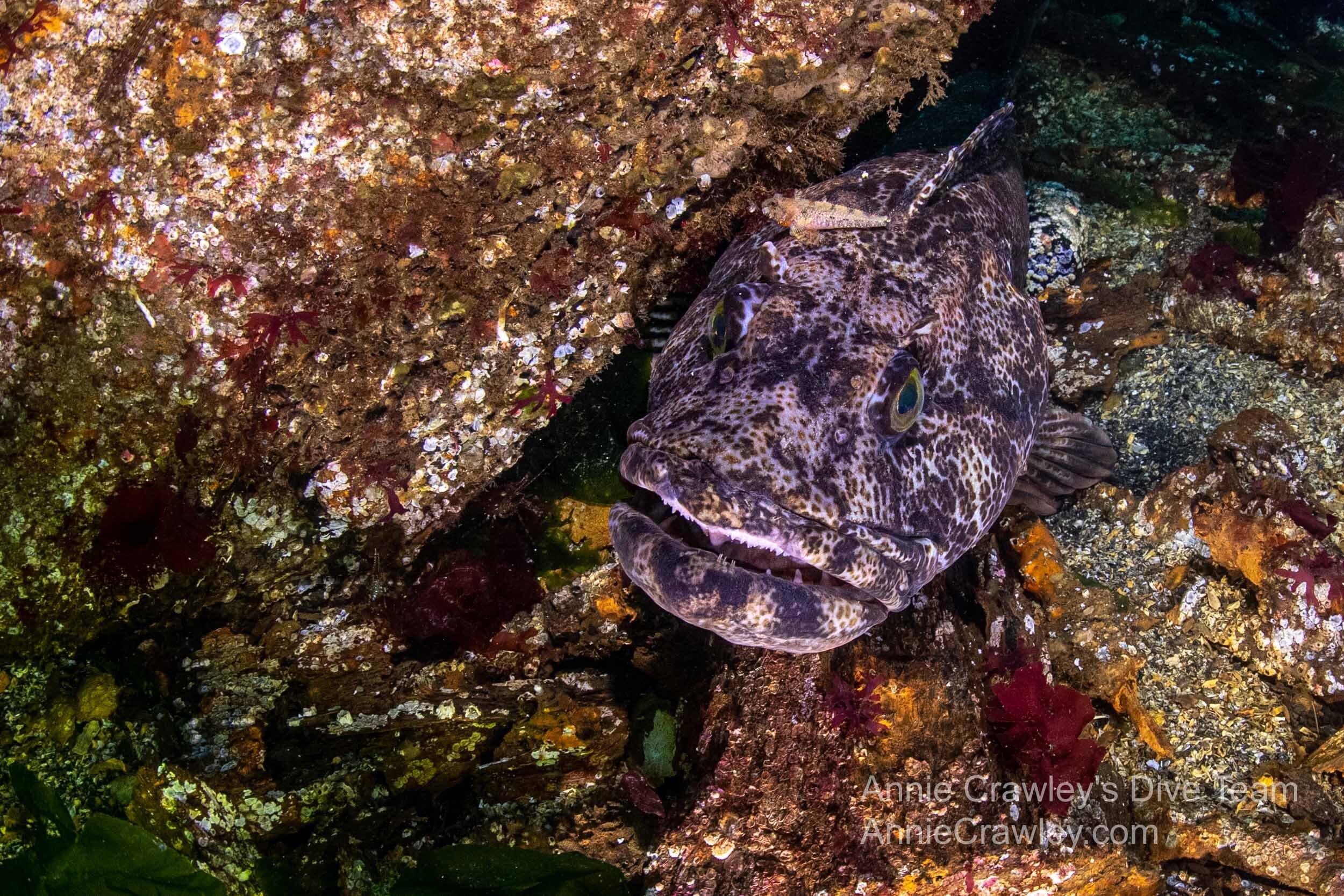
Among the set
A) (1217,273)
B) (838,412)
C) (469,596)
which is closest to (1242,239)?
(1217,273)

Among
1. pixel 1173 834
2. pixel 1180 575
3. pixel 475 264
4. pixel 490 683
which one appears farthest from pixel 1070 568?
pixel 475 264

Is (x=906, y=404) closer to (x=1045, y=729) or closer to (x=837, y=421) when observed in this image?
(x=837, y=421)

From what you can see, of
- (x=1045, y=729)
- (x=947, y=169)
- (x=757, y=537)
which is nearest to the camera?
(x=757, y=537)

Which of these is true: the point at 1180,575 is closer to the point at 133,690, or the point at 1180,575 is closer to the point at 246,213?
the point at 246,213

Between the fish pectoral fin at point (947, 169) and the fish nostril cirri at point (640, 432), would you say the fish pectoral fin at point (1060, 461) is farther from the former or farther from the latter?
the fish nostril cirri at point (640, 432)

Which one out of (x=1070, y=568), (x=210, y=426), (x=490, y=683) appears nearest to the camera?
(x=210, y=426)

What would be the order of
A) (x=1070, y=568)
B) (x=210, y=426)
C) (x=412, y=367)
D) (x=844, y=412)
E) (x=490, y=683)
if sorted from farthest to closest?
(x=1070, y=568)
(x=490, y=683)
(x=412, y=367)
(x=210, y=426)
(x=844, y=412)

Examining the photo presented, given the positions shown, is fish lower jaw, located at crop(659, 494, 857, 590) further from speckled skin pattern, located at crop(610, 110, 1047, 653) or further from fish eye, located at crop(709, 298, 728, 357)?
fish eye, located at crop(709, 298, 728, 357)

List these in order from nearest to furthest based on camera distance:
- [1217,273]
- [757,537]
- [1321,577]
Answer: [757,537]
[1321,577]
[1217,273]
